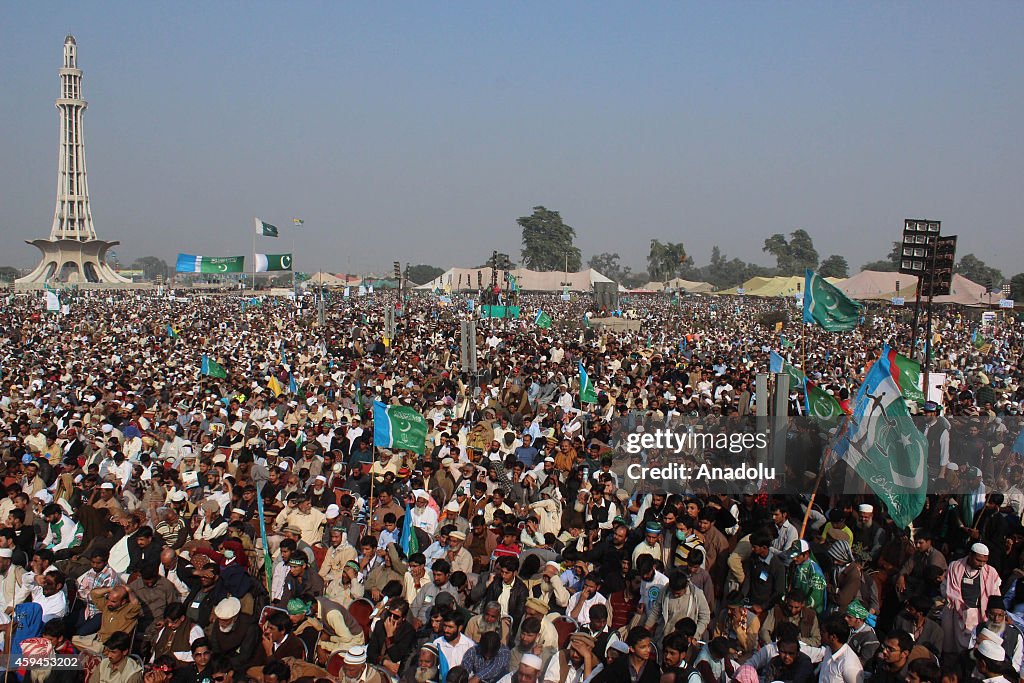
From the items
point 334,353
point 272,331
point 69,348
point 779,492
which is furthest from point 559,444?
point 272,331

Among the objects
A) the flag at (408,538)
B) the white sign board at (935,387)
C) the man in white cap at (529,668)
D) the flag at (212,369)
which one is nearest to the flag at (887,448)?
the man in white cap at (529,668)

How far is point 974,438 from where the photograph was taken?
917cm

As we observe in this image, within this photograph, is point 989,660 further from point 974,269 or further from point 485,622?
point 974,269

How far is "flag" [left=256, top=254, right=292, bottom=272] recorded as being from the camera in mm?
54306

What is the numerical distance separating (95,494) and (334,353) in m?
17.7

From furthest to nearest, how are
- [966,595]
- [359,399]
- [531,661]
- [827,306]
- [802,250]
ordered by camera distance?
[802,250] < [359,399] < [827,306] < [966,595] < [531,661]

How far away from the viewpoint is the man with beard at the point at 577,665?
4.97m

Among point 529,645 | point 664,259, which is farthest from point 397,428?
point 664,259

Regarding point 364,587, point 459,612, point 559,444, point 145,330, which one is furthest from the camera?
point 145,330

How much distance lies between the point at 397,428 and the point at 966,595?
5498 mm

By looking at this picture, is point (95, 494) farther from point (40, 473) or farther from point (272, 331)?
point (272, 331)

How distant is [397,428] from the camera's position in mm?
9086

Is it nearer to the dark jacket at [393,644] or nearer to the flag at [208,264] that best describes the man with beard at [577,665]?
the dark jacket at [393,644]

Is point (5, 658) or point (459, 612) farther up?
point (459, 612)
